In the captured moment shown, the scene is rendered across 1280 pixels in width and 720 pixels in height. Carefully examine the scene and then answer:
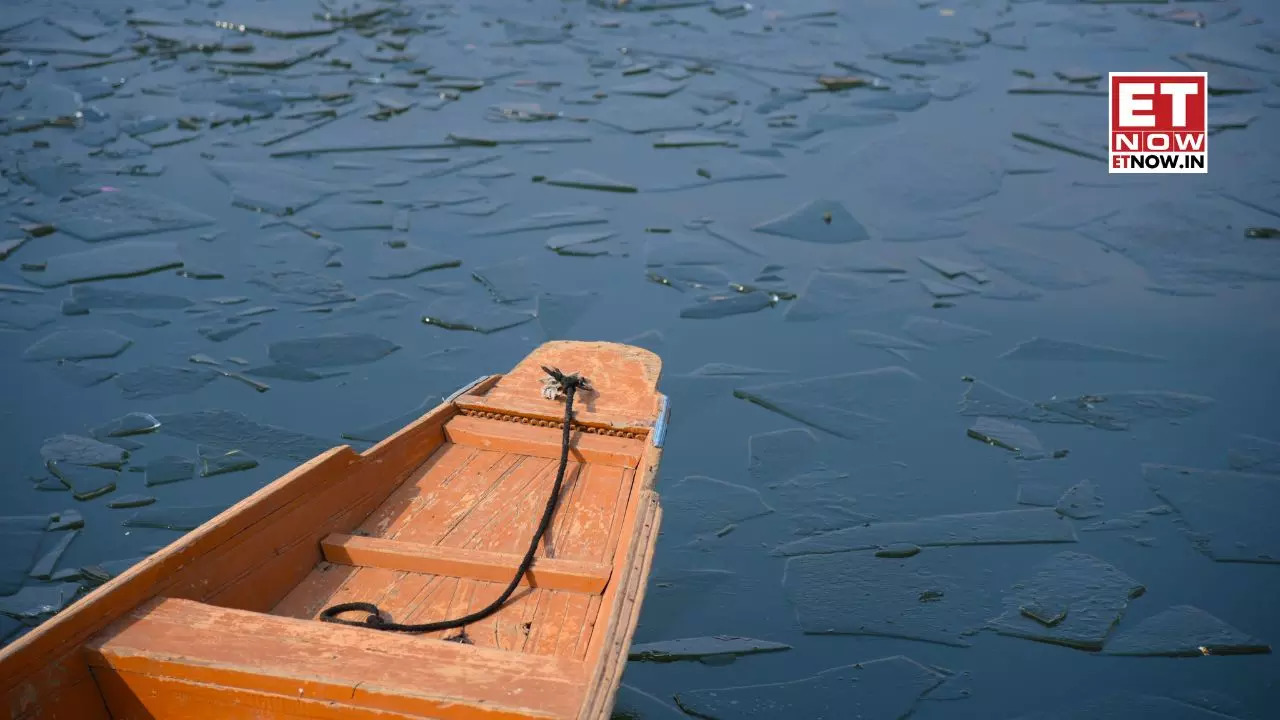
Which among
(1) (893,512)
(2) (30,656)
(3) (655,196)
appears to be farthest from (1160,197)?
(2) (30,656)

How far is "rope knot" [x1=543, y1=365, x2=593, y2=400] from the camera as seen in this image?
155 inches

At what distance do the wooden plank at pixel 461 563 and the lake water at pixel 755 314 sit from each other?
490 mm

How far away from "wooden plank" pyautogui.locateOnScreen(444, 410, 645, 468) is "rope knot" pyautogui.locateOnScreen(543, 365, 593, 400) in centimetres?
14

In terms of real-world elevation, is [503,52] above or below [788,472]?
above

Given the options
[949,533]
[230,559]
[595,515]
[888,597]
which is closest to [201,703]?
[230,559]

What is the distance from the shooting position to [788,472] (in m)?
4.44

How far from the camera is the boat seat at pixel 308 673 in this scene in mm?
2223

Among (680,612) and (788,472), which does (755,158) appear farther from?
(680,612)

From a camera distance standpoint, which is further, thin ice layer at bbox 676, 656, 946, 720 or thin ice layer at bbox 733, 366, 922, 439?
thin ice layer at bbox 733, 366, 922, 439

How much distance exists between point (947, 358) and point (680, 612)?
7.68 feet

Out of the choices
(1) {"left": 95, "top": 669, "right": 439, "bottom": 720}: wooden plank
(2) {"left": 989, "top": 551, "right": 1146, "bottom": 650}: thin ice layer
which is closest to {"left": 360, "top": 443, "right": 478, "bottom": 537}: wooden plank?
(1) {"left": 95, "top": 669, "right": 439, "bottom": 720}: wooden plank

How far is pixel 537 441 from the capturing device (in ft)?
12.4

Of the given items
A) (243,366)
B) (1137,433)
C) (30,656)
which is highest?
(30,656)

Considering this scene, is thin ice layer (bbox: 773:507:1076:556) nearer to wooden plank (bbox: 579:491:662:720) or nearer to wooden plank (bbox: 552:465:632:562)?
wooden plank (bbox: 552:465:632:562)
